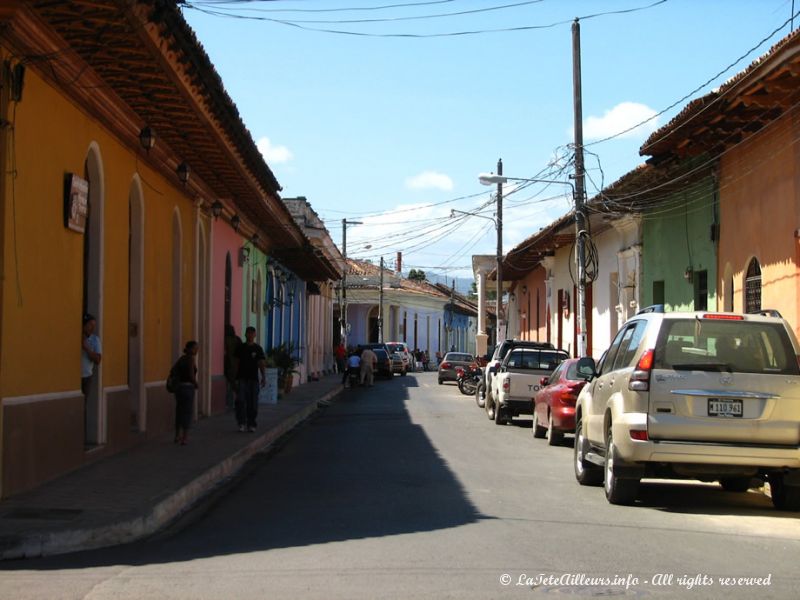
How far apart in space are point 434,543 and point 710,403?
10.9 ft

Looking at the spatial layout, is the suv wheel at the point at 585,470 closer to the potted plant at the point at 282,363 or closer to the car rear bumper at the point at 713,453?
the car rear bumper at the point at 713,453

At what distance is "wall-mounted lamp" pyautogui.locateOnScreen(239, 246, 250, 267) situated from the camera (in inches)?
1084

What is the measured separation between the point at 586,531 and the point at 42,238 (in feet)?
21.1

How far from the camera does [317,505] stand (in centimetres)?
1101

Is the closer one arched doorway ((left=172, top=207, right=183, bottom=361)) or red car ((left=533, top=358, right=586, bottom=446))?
red car ((left=533, top=358, right=586, bottom=446))

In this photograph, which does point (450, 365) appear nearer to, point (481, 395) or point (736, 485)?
point (481, 395)

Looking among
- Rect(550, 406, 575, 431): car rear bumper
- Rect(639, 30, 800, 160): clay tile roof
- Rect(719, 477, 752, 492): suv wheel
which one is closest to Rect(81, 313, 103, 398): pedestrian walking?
Rect(719, 477, 752, 492): suv wheel

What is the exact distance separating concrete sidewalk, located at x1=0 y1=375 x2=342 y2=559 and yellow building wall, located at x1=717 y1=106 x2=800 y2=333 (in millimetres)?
8376

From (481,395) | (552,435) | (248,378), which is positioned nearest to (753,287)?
(552,435)

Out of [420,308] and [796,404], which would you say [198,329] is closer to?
[796,404]

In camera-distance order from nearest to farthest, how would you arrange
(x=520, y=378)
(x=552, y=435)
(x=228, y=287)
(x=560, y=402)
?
(x=560, y=402) → (x=552, y=435) → (x=520, y=378) → (x=228, y=287)

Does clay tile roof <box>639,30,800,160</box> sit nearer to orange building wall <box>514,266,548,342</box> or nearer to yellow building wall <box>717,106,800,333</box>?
yellow building wall <box>717,106,800,333</box>

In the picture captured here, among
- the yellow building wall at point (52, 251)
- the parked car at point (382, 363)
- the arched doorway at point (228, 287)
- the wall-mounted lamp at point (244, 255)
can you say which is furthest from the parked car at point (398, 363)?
the yellow building wall at point (52, 251)

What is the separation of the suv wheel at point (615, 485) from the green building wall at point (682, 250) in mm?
9505
